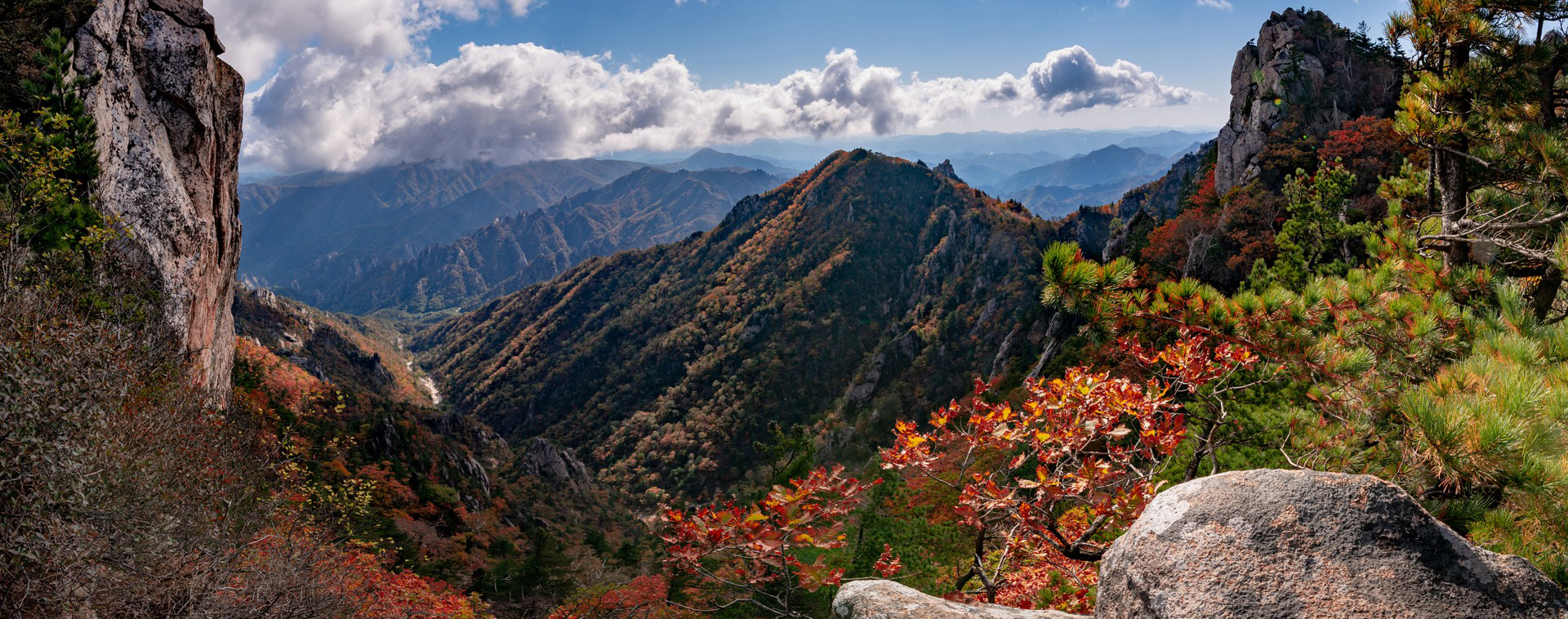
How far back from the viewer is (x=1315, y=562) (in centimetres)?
288

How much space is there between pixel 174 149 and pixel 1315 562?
1075 inches

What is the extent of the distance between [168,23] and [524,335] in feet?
489

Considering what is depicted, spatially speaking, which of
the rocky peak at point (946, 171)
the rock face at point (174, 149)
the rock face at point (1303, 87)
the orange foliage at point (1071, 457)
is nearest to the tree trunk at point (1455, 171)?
the orange foliage at point (1071, 457)

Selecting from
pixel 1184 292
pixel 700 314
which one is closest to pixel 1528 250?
pixel 1184 292

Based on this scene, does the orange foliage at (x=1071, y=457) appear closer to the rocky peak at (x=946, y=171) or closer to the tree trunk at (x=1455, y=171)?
the tree trunk at (x=1455, y=171)

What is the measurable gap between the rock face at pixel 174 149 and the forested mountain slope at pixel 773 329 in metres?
51.0

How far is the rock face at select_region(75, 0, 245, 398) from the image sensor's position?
1583 centimetres

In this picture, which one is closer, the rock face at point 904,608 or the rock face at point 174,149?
the rock face at point 904,608

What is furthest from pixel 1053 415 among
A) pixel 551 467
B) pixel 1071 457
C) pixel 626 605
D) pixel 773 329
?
pixel 773 329

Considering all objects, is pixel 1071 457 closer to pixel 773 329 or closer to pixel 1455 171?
pixel 1455 171

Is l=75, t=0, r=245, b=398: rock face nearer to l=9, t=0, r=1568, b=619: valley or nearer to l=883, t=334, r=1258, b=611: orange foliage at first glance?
l=9, t=0, r=1568, b=619: valley

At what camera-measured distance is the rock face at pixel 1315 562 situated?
2689 mm

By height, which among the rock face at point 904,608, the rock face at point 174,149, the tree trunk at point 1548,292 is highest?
the rock face at point 174,149

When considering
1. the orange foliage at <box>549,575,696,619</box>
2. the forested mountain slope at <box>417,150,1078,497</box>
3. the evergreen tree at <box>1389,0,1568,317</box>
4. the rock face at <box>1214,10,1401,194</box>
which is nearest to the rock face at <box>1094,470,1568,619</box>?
the evergreen tree at <box>1389,0,1568,317</box>
